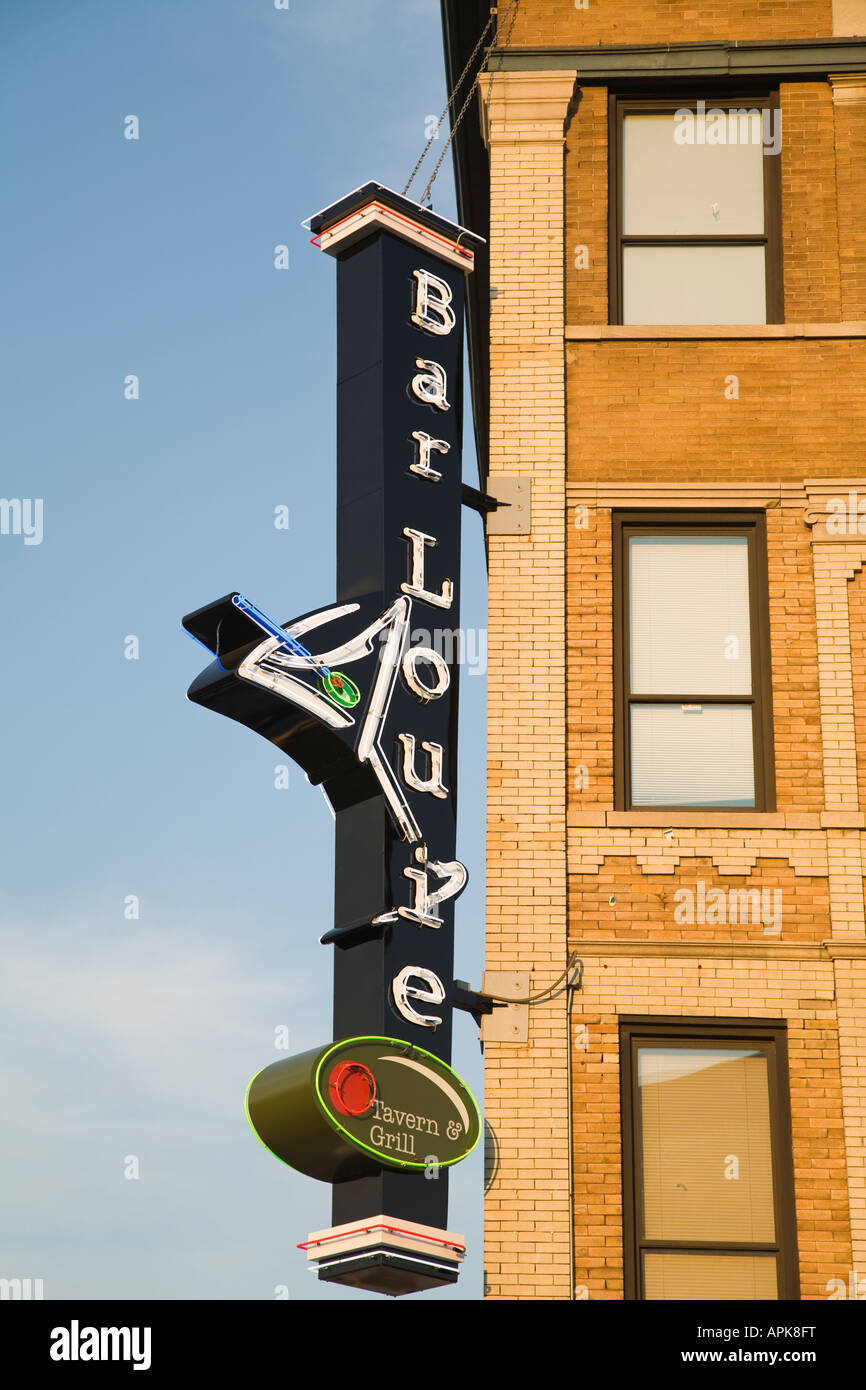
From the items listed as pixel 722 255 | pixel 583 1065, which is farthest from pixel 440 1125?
pixel 722 255

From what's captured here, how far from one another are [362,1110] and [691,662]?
507cm

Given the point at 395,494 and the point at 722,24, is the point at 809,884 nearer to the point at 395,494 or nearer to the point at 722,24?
the point at 395,494

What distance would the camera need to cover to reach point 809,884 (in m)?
14.7

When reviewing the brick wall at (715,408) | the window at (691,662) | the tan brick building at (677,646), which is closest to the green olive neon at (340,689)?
the tan brick building at (677,646)

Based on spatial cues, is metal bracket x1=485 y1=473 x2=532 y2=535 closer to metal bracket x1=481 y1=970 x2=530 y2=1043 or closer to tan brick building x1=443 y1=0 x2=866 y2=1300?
tan brick building x1=443 y1=0 x2=866 y2=1300

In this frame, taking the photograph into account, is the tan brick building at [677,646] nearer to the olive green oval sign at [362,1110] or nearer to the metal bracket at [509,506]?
the metal bracket at [509,506]

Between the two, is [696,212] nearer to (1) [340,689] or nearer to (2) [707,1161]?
(1) [340,689]

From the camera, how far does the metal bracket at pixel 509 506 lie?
51.5 feet

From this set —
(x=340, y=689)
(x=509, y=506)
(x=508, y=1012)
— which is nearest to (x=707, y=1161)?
(x=508, y=1012)

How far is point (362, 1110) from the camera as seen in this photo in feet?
40.7

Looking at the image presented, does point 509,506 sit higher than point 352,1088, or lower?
higher

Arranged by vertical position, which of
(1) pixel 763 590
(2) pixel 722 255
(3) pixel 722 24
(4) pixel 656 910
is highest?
(3) pixel 722 24

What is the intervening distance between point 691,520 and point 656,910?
11.1 feet
